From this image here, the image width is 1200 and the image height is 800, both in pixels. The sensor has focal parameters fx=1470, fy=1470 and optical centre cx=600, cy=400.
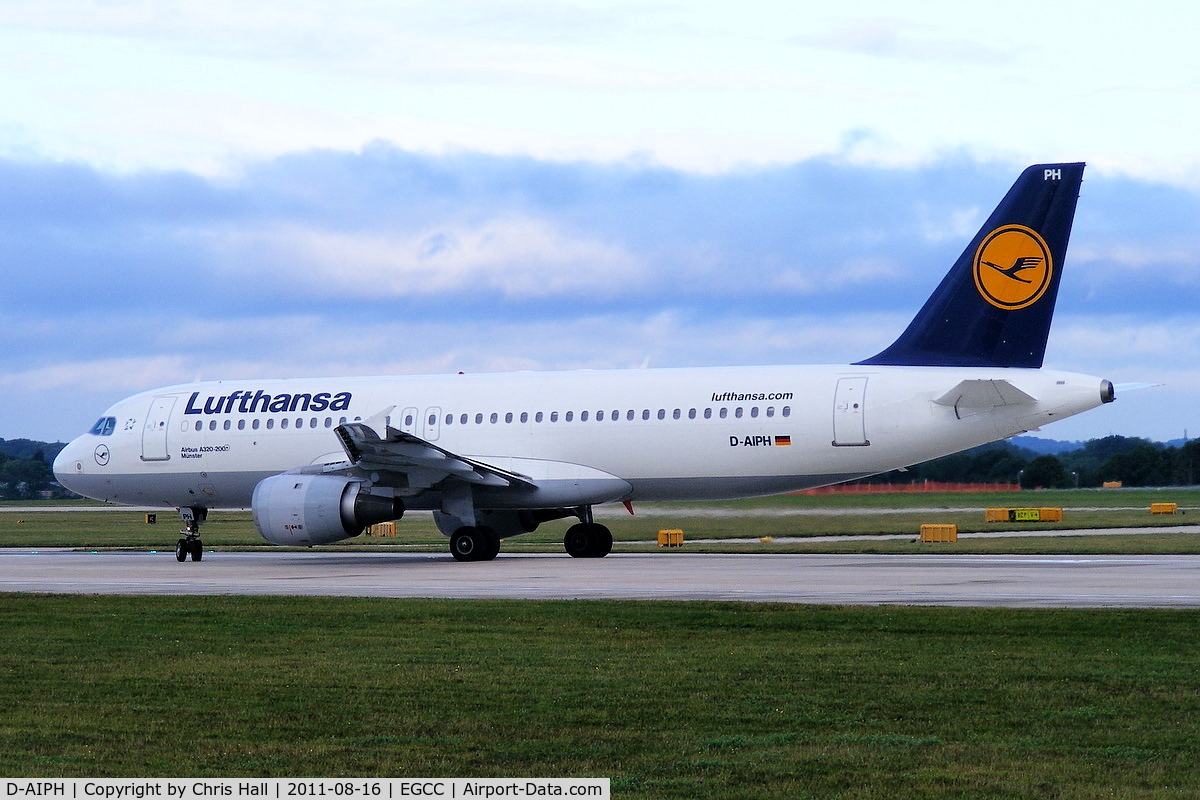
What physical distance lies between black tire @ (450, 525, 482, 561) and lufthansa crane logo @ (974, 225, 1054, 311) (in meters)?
11.1

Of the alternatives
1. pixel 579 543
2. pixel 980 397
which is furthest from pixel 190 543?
pixel 980 397

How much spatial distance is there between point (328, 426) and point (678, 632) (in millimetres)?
19812

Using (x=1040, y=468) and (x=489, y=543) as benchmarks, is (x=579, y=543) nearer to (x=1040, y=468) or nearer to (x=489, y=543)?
(x=489, y=543)

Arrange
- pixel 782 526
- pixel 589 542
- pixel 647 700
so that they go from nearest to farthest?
1. pixel 647 700
2. pixel 589 542
3. pixel 782 526

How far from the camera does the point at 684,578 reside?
76.3 feet

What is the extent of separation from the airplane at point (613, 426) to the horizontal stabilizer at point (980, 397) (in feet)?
0.12

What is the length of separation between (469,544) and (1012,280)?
1203 cm

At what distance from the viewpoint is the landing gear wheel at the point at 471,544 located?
30266 millimetres

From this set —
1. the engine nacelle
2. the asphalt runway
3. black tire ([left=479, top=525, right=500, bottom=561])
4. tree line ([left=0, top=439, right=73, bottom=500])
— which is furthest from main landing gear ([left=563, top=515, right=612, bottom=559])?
tree line ([left=0, top=439, right=73, bottom=500])

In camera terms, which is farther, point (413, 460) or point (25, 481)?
point (25, 481)

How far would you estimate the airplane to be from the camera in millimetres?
27969

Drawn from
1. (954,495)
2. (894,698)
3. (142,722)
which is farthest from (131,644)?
(954,495)

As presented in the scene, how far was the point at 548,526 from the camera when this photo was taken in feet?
156

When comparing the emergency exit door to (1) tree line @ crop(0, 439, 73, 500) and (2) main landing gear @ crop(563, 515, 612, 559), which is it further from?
(1) tree line @ crop(0, 439, 73, 500)
